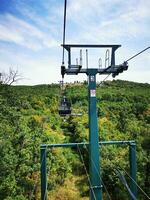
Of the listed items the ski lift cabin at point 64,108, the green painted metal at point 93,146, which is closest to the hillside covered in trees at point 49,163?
the green painted metal at point 93,146

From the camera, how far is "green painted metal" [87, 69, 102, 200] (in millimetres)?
10508

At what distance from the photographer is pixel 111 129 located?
3675 centimetres

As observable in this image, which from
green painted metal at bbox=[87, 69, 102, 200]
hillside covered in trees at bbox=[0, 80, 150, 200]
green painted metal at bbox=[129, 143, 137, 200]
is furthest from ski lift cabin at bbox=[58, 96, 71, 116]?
green painted metal at bbox=[87, 69, 102, 200]

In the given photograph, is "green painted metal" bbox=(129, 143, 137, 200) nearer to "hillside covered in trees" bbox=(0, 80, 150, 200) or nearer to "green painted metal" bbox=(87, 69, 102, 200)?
"green painted metal" bbox=(87, 69, 102, 200)

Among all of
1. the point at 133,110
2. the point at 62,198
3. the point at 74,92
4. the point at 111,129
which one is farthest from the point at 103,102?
the point at 62,198

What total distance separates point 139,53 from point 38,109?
42322 mm

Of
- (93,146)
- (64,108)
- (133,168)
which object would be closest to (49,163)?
A: (64,108)

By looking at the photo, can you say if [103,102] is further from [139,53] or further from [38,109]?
[139,53]

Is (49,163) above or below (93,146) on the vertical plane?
below

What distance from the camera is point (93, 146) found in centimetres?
1073

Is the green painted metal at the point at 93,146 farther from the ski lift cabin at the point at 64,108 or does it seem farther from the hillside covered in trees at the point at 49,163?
the ski lift cabin at the point at 64,108

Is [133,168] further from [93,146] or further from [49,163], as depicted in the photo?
[49,163]

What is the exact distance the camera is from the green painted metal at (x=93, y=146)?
10508 millimetres

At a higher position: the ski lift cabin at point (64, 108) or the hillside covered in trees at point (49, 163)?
the ski lift cabin at point (64, 108)
